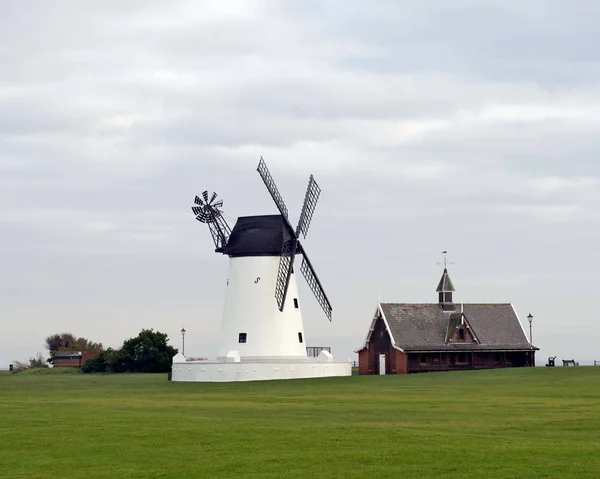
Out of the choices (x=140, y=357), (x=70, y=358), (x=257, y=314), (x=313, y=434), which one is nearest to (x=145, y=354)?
(x=140, y=357)

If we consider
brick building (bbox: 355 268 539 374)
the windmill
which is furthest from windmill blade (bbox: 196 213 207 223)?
brick building (bbox: 355 268 539 374)

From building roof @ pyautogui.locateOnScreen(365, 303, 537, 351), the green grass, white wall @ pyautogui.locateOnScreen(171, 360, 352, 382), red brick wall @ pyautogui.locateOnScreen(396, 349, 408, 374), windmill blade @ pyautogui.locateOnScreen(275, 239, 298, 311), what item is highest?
windmill blade @ pyautogui.locateOnScreen(275, 239, 298, 311)

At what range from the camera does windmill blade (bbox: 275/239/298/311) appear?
71.0 m

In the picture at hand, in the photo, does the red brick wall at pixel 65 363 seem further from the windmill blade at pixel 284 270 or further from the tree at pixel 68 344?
the windmill blade at pixel 284 270

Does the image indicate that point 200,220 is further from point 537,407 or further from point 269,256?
point 537,407

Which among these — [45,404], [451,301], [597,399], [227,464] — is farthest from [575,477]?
[451,301]

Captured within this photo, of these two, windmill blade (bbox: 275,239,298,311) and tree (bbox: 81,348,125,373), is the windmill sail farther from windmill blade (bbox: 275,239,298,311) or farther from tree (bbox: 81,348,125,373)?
Answer: tree (bbox: 81,348,125,373)

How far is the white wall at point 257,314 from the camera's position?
71.2 metres

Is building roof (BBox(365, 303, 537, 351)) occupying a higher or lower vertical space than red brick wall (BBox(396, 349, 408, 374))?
higher

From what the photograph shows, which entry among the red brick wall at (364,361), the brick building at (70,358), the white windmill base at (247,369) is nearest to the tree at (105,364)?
the brick building at (70,358)

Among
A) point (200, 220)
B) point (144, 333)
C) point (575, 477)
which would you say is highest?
point (200, 220)

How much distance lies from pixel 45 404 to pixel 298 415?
43.2ft

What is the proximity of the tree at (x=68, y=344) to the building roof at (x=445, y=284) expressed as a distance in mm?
51681

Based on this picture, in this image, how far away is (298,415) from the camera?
35.4m
